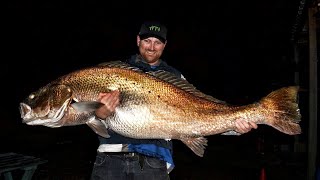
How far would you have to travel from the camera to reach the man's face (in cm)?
423

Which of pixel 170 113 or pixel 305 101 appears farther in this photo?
pixel 305 101

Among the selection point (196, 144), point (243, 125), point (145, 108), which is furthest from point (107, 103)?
point (243, 125)

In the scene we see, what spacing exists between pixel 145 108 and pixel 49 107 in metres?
1.00

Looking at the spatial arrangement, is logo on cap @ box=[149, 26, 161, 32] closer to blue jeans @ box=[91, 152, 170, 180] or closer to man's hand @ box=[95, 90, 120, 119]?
man's hand @ box=[95, 90, 120, 119]

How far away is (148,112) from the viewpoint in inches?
151

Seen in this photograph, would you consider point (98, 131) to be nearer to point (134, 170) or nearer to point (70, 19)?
point (134, 170)

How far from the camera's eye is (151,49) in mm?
4238

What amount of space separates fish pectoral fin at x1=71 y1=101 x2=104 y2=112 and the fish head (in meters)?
0.12

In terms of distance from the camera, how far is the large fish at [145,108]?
12.3ft

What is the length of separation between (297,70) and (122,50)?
1609cm

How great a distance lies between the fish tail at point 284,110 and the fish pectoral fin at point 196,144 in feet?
2.42

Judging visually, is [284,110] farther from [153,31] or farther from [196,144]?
[153,31]

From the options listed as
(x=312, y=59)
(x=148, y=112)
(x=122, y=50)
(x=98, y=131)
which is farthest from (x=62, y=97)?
(x=122, y=50)

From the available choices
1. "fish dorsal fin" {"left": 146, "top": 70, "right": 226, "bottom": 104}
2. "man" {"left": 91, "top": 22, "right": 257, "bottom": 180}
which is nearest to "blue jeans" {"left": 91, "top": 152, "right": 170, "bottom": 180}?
"man" {"left": 91, "top": 22, "right": 257, "bottom": 180}
